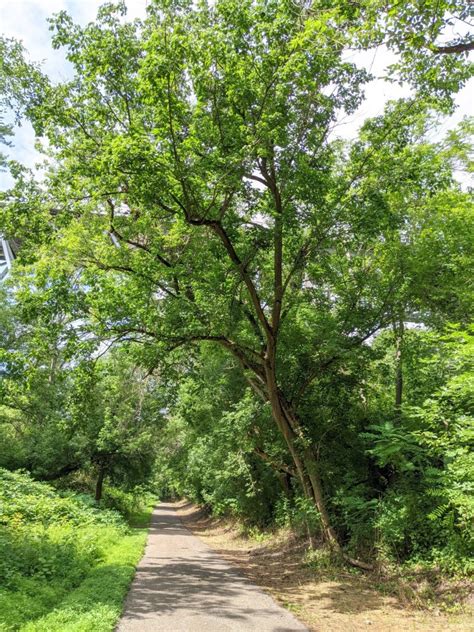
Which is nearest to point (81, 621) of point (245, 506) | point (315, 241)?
point (315, 241)

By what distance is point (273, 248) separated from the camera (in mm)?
10234

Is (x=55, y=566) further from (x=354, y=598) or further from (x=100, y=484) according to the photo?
(x=100, y=484)

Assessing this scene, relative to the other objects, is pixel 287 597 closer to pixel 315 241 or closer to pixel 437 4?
pixel 315 241

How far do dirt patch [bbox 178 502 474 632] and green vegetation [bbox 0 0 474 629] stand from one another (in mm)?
598

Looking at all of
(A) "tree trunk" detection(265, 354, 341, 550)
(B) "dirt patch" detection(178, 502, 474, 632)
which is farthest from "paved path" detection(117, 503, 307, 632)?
(A) "tree trunk" detection(265, 354, 341, 550)

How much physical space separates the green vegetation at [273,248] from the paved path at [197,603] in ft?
3.05

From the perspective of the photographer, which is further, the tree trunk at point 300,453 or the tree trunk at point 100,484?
the tree trunk at point 100,484

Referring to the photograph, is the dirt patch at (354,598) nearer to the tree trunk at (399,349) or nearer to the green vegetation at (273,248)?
the green vegetation at (273,248)

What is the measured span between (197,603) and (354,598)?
273 cm

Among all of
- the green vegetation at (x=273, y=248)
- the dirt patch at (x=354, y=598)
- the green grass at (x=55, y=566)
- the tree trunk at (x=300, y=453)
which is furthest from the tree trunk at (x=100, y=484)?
the tree trunk at (x=300, y=453)

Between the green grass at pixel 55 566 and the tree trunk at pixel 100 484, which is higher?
the tree trunk at pixel 100 484

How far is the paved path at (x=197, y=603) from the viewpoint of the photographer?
6.04m

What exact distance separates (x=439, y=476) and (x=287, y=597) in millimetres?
3571

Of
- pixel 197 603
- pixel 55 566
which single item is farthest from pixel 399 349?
pixel 55 566
